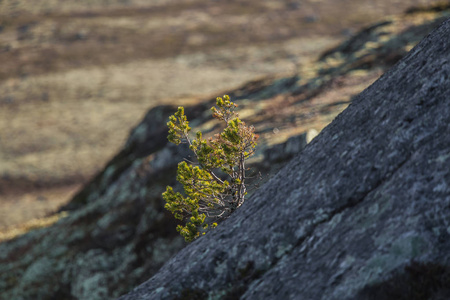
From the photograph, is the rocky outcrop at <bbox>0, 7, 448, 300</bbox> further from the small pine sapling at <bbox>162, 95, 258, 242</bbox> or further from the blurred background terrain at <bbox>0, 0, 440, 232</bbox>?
the blurred background terrain at <bbox>0, 0, 440, 232</bbox>

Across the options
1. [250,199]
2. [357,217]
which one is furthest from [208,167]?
[357,217]

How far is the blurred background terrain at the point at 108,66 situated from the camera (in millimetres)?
75500

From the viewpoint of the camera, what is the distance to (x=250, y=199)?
1402 centimetres

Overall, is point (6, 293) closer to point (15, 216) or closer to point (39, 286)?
point (39, 286)

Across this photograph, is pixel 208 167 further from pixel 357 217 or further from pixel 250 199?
pixel 357 217

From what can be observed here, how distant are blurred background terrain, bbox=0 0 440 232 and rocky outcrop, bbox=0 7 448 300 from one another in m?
5.06

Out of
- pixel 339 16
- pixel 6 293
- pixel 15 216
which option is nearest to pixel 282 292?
pixel 6 293

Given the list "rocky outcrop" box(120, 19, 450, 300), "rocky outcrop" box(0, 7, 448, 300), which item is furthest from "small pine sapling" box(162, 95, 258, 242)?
"rocky outcrop" box(0, 7, 448, 300)

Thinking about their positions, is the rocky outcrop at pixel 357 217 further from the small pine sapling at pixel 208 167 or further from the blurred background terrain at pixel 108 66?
the blurred background terrain at pixel 108 66

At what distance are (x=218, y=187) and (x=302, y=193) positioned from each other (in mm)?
5252

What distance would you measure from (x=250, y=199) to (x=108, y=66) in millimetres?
134419

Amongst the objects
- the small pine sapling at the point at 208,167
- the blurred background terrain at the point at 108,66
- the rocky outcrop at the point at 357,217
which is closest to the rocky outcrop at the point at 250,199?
the rocky outcrop at the point at 357,217

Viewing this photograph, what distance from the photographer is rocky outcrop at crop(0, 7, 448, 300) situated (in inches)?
441

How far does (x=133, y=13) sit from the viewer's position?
192500 mm
